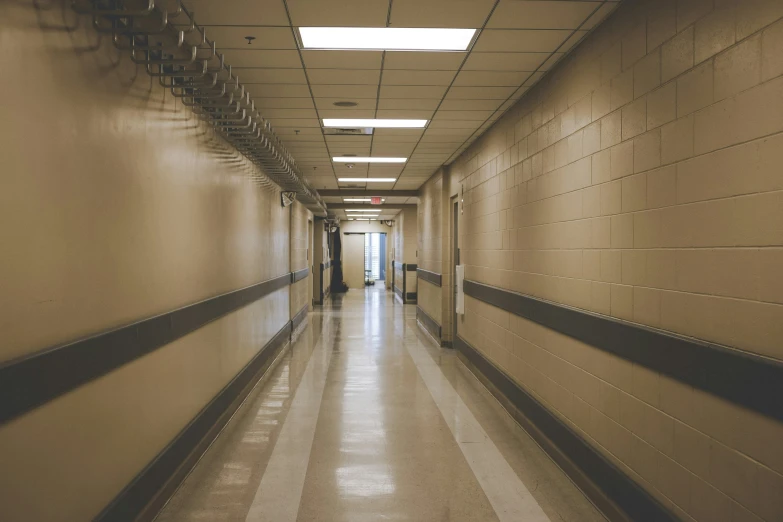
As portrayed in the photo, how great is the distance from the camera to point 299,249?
1155 cm

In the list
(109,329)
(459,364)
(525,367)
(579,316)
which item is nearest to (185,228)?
(109,329)

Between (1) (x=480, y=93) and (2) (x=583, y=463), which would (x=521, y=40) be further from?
(2) (x=583, y=463)

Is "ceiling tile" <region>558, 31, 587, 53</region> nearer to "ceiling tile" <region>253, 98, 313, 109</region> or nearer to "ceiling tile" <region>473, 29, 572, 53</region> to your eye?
"ceiling tile" <region>473, 29, 572, 53</region>

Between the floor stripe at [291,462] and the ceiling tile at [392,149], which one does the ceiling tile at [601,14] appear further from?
the ceiling tile at [392,149]

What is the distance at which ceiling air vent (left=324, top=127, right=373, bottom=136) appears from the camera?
20.1 feet

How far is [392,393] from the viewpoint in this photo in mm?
5723

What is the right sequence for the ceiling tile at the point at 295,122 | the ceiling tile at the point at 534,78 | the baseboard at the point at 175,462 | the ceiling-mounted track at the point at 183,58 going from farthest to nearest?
the ceiling tile at the point at 295,122 → the ceiling tile at the point at 534,78 → the baseboard at the point at 175,462 → the ceiling-mounted track at the point at 183,58

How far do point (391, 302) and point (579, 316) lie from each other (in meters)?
13.0

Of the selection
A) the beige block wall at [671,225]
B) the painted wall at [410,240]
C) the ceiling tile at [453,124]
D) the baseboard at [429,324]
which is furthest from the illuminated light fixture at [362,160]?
the painted wall at [410,240]

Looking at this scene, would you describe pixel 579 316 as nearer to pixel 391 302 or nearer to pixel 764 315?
pixel 764 315

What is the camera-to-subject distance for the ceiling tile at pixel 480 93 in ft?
15.1

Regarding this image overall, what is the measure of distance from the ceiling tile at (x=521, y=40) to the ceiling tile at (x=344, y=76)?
0.89 metres

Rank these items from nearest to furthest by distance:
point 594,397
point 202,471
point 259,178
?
1. point 594,397
2. point 202,471
3. point 259,178

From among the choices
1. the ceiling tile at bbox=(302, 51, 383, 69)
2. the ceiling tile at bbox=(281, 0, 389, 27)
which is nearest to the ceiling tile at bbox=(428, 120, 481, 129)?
the ceiling tile at bbox=(302, 51, 383, 69)
